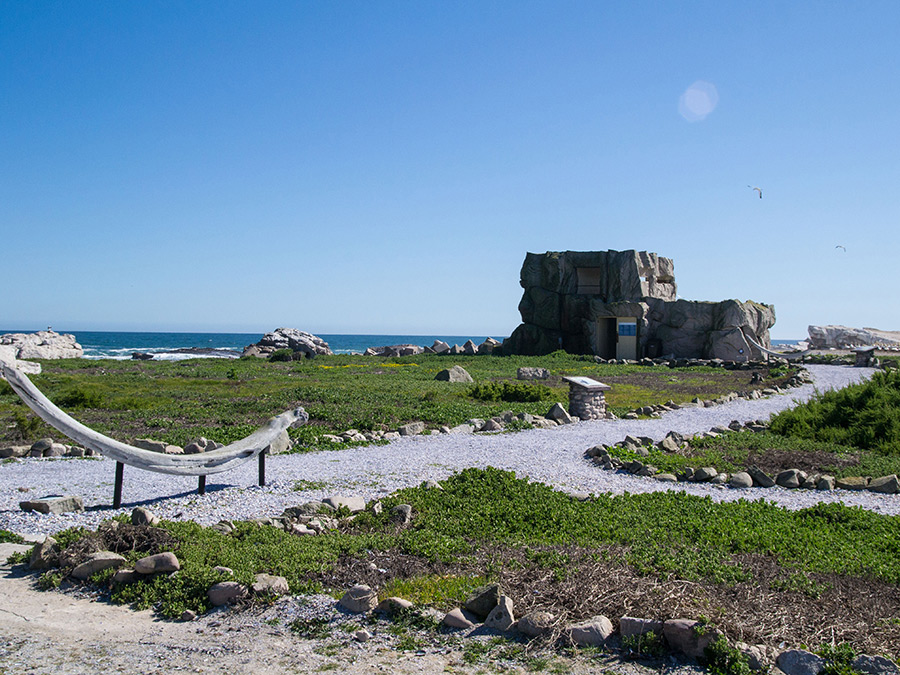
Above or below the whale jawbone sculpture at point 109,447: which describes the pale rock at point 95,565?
below

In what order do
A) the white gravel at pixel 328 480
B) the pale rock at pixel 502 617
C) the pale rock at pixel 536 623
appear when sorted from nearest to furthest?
the pale rock at pixel 536 623
the pale rock at pixel 502 617
the white gravel at pixel 328 480

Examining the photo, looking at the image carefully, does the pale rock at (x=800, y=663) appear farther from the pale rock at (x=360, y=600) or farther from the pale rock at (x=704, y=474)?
the pale rock at (x=704, y=474)

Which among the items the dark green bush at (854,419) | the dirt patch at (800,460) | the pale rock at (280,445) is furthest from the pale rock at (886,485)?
the pale rock at (280,445)

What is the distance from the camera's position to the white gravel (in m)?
9.09

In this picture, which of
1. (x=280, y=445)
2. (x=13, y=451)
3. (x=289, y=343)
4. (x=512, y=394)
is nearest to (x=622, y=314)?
(x=512, y=394)

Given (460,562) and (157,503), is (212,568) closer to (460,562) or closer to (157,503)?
(460,562)

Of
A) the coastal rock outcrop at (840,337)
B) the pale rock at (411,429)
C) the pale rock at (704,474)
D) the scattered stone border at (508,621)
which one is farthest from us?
the coastal rock outcrop at (840,337)

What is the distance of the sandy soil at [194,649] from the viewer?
4738 millimetres

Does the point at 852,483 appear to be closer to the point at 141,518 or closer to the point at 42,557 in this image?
the point at 141,518

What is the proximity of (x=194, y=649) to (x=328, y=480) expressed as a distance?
593 centimetres

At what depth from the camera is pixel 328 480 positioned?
36.1ft

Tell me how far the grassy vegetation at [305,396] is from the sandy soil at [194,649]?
27.5ft

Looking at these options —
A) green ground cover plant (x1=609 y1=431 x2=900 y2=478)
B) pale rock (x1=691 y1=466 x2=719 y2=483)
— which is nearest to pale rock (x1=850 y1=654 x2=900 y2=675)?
pale rock (x1=691 y1=466 x2=719 y2=483)

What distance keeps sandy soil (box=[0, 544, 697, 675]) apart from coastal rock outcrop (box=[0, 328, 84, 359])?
47126 mm
